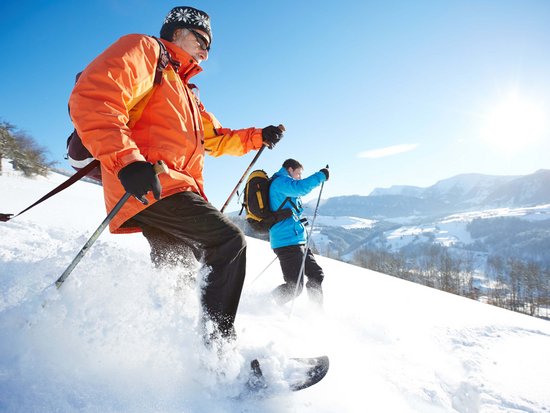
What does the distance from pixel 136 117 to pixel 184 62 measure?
64 cm

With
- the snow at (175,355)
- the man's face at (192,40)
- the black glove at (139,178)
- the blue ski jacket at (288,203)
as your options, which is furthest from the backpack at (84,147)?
the blue ski jacket at (288,203)

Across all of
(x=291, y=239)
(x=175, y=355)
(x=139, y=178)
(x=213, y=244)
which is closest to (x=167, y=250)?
(x=213, y=244)

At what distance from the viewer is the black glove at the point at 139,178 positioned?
5.14ft

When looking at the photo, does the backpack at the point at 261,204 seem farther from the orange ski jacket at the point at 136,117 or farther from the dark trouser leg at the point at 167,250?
the orange ski jacket at the point at 136,117

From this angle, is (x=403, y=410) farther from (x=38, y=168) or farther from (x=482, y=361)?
(x=38, y=168)

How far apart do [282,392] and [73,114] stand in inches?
78.1

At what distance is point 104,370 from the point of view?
1.60 meters

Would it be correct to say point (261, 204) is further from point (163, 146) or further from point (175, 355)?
point (175, 355)

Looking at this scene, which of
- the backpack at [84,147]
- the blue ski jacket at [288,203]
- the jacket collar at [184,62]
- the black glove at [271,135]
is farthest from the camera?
the blue ski jacket at [288,203]

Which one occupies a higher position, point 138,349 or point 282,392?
point 138,349

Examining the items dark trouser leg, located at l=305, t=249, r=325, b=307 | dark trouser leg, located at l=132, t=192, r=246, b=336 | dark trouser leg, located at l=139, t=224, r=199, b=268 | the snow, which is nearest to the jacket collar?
dark trouser leg, located at l=132, t=192, r=246, b=336

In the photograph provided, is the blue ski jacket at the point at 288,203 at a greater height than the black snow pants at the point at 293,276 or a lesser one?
greater

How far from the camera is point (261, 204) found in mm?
4262

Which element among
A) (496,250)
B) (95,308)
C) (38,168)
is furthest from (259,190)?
(496,250)
